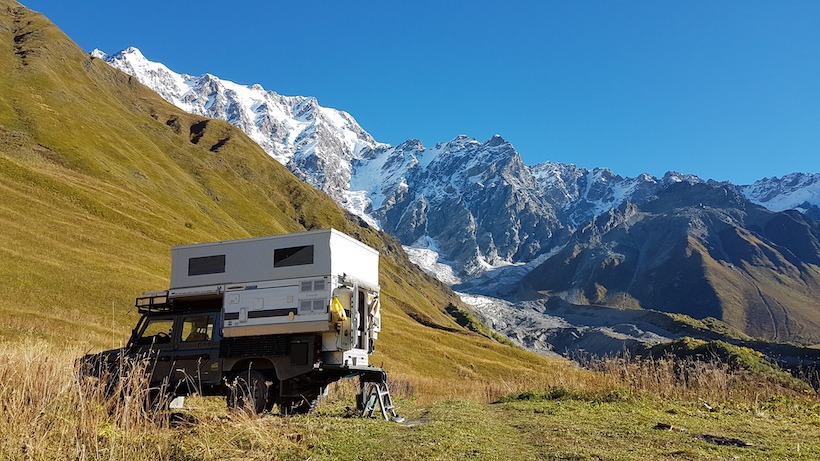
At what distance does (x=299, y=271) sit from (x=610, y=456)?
31.7ft

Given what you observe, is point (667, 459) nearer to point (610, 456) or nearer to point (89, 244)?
point (610, 456)

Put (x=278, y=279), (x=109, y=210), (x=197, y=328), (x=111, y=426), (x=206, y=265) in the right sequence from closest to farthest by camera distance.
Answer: (x=111, y=426) → (x=278, y=279) → (x=197, y=328) → (x=206, y=265) → (x=109, y=210)

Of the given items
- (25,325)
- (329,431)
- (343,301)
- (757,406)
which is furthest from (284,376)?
(25,325)

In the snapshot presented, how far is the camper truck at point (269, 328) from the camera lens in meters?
16.8

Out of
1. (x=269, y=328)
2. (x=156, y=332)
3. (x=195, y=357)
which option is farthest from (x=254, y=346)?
(x=156, y=332)

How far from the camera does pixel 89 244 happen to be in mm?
53062

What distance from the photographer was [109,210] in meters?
64.2

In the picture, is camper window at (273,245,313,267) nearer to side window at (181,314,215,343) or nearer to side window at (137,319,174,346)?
side window at (181,314,215,343)

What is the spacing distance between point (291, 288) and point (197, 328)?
3087 millimetres

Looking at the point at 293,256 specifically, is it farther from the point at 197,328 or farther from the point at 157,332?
the point at 157,332

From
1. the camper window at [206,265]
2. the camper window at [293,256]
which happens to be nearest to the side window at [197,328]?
the camper window at [206,265]

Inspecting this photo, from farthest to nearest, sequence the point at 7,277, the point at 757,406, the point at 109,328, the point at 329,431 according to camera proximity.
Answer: the point at 7,277
the point at 109,328
the point at 757,406
the point at 329,431

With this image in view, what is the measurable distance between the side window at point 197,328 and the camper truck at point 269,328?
0.03 m

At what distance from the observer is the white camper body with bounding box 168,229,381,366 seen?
55.5 ft
